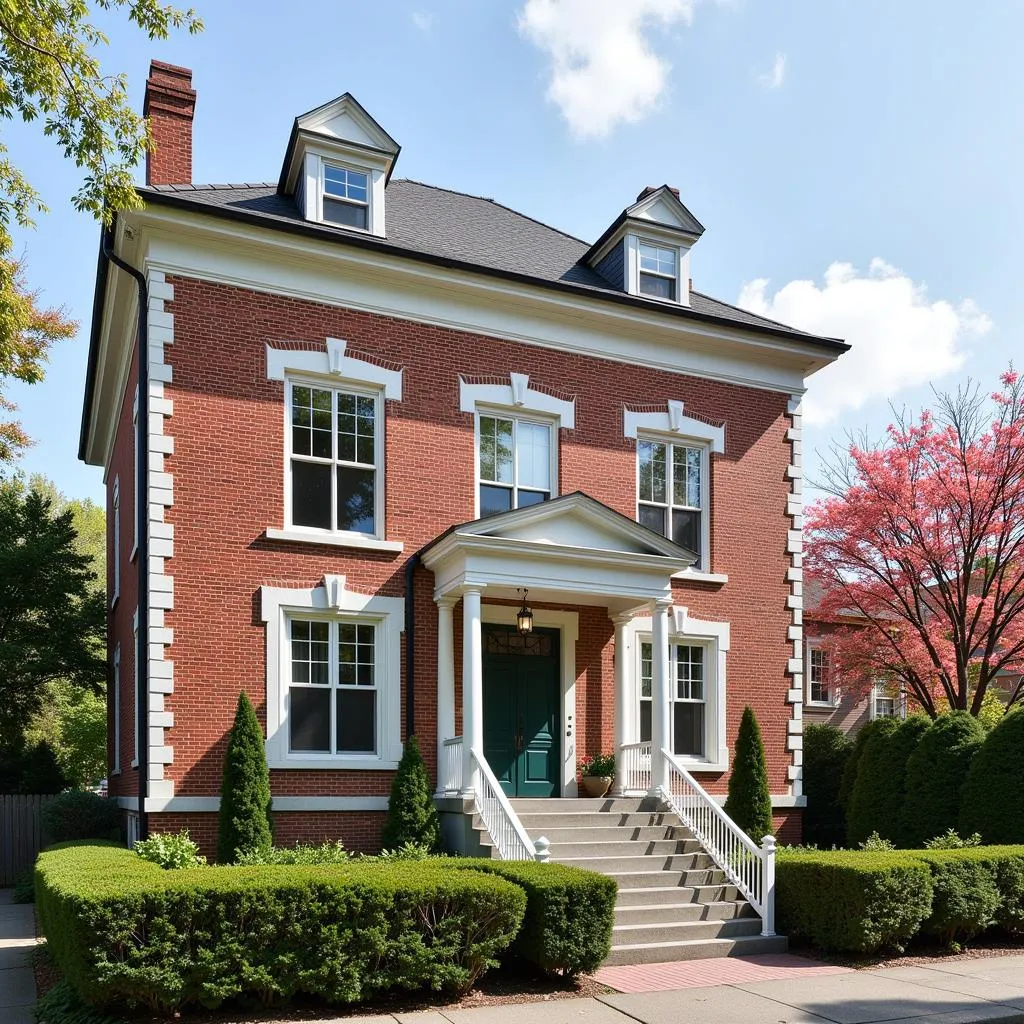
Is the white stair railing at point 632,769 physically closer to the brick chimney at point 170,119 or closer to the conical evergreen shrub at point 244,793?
the conical evergreen shrub at point 244,793

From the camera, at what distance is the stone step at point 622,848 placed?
12.8 meters

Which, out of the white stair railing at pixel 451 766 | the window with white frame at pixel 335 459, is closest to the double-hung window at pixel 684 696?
the white stair railing at pixel 451 766

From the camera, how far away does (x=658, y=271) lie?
1730 centimetres

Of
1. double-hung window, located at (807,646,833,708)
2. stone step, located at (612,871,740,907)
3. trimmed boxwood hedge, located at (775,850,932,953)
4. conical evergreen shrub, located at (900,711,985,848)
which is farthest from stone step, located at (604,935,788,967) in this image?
double-hung window, located at (807,646,833,708)

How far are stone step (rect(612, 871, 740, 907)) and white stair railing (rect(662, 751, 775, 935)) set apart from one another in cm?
27

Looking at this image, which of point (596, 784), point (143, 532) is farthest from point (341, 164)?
point (596, 784)

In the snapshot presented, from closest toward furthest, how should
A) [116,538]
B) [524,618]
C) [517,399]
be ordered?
[524,618]
[517,399]
[116,538]

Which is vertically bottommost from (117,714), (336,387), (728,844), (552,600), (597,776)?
(728,844)

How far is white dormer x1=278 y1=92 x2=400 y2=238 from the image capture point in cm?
1463

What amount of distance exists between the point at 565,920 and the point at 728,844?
13.1ft

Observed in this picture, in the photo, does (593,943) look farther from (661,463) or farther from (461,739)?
(661,463)

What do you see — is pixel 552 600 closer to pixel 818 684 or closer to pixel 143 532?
pixel 143 532

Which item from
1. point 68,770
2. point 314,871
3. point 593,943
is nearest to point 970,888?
point 593,943

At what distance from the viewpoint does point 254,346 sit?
13.8 m
